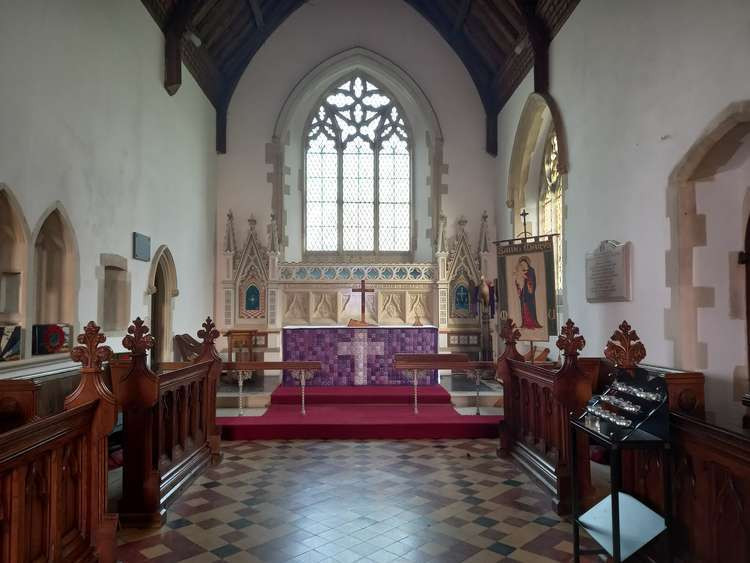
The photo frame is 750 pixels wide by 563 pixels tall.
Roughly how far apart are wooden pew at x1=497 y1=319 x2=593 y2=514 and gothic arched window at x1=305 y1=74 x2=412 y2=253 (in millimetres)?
4942

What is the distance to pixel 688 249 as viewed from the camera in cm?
417

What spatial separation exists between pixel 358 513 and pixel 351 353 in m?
3.97

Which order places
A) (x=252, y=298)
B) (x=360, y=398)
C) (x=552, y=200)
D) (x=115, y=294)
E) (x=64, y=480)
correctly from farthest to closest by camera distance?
(x=252, y=298), (x=552, y=200), (x=360, y=398), (x=115, y=294), (x=64, y=480)

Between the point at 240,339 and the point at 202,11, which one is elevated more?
the point at 202,11

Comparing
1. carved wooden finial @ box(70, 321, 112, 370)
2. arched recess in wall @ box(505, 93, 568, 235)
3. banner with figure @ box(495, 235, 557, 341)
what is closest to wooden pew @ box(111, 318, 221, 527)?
carved wooden finial @ box(70, 321, 112, 370)

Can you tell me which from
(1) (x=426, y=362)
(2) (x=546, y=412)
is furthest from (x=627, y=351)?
(1) (x=426, y=362)

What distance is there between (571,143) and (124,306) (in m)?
4.94

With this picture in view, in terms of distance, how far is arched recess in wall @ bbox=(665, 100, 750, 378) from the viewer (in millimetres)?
3977

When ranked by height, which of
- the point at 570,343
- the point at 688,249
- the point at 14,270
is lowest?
the point at 570,343

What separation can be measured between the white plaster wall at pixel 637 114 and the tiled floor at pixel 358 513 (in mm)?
1732

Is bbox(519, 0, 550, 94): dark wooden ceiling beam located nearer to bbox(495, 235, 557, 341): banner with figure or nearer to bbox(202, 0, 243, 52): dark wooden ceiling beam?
bbox(495, 235, 557, 341): banner with figure

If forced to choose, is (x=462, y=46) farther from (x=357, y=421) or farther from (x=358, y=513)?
(x=358, y=513)

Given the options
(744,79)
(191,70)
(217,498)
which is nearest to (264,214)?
(191,70)

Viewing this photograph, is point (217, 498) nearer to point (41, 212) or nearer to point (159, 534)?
point (159, 534)
